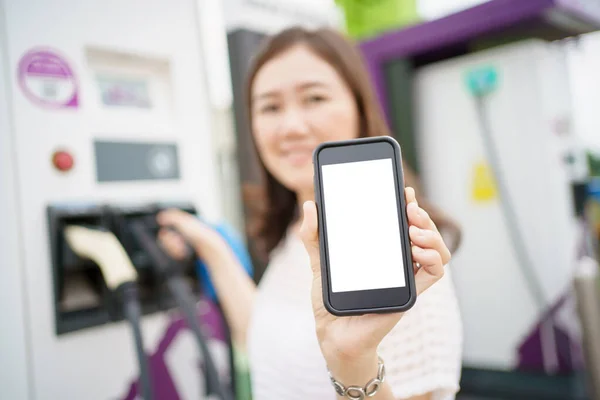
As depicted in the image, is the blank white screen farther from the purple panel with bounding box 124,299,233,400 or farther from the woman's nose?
the purple panel with bounding box 124,299,233,400

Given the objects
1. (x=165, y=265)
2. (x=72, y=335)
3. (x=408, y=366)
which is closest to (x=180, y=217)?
(x=165, y=265)

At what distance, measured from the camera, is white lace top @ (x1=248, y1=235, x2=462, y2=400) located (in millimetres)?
438

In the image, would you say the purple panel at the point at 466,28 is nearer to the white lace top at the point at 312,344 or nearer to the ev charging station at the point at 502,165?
the ev charging station at the point at 502,165

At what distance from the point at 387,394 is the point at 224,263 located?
0.39 m

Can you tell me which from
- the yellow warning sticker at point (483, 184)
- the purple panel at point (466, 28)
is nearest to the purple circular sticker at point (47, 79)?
the purple panel at point (466, 28)

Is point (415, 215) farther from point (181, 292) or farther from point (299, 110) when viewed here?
point (181, 292)

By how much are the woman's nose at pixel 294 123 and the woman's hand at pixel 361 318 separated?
18cm

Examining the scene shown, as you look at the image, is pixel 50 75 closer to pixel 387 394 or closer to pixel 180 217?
pixel 180 217

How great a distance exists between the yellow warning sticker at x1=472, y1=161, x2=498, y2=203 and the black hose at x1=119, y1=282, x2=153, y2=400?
144 cm

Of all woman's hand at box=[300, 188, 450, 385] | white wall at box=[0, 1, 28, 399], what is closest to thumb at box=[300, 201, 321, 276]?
woman's hand at box=[300, 188, 450, 385]

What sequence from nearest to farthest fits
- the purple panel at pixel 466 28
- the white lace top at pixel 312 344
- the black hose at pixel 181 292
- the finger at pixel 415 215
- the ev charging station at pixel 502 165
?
the finger at pixel 415 215
the white lace top at pixel 312 344
the black hose at pixel 181 292
the purple panel at pixel 466 28
the ev charging station at pixel 502 165

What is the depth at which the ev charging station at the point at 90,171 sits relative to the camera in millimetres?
479

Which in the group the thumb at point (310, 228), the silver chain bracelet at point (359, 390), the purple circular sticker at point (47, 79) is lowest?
the silver chain bracelet at point (359, 390)

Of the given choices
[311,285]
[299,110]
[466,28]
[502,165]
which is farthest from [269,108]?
[502,165]
